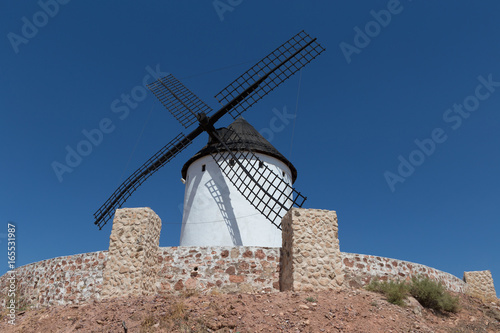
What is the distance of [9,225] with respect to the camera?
7867 millimetres

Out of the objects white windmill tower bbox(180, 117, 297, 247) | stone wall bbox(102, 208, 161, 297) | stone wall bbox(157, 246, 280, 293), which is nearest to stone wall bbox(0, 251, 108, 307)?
stone wall bbox(102, 208, 161, 297)

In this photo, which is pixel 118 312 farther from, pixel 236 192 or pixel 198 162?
pixel 198 162

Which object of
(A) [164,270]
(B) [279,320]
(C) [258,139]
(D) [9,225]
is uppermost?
(C) [258,139]

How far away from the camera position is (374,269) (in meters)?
8.69

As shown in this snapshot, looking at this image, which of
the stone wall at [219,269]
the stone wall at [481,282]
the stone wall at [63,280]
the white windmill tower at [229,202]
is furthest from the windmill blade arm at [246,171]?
the stone wall at [481,282]

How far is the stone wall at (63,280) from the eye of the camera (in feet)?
28.2

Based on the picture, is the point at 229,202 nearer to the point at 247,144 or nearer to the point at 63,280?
the point at 247,144

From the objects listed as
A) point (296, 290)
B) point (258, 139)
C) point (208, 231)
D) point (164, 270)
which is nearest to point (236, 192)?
point (208, 231)

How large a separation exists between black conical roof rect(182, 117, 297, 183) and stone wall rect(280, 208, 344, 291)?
17.4 ft

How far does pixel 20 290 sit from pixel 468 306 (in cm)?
1152

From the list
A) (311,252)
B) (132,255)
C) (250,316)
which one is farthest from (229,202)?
(250,316)

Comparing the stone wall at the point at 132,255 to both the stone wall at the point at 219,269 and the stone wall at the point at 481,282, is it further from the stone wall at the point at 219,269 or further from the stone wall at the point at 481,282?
the stone wall at the point at 481,282

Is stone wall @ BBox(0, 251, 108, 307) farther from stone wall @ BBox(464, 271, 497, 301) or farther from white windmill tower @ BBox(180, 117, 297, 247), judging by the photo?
stone wall @ BBox(464, 271, 497, 301)

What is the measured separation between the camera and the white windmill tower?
39.3 ft
